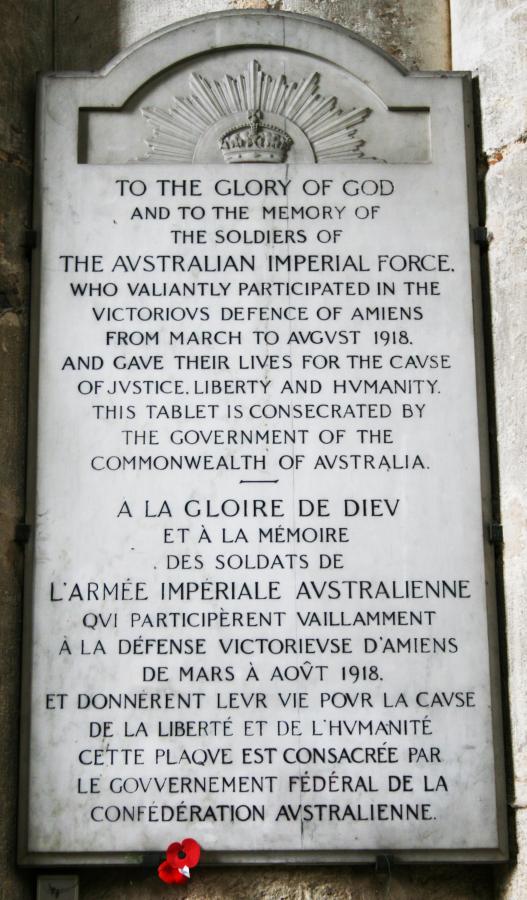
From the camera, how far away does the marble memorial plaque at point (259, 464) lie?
441 centimetres

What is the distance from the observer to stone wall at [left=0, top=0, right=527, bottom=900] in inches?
174

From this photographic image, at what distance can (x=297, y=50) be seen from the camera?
511cm

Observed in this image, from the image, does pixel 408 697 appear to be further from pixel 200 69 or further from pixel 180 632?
pixel 200 69

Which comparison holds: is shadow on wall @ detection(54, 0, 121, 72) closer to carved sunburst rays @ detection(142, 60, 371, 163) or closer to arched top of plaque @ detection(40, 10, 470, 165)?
arched top of plaque @ detection(40, 10, 470, 165)

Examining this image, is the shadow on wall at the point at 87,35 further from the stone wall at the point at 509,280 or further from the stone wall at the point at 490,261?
the stone wall at the point at 509,280

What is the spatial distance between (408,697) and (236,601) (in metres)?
0.70

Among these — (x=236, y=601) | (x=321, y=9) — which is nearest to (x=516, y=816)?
(x=236, y=601)

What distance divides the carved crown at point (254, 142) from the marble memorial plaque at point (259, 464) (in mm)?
10

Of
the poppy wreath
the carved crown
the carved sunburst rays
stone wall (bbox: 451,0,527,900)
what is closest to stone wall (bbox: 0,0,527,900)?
stone wall (bbox: 451,0,527,900)

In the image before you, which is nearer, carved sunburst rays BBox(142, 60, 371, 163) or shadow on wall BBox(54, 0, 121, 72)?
carved sunburst rays BBox(142, 60, 371, 163)

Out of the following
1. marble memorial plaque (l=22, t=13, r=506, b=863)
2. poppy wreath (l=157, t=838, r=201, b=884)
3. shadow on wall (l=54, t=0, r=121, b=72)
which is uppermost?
shadow on wall (l=54, t=0, r=121, b=72)

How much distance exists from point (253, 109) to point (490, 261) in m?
1.12

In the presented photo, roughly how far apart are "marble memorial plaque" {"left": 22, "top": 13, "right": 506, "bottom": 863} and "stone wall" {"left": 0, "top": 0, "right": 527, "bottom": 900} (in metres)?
0.09

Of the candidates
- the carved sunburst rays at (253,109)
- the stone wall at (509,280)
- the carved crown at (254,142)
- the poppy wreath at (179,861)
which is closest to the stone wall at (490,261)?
the stone wall at (509,280)
